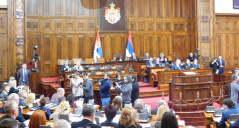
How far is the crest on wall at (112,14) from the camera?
17.1 m

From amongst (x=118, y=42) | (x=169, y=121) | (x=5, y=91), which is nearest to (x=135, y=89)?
(x=5, y=91)

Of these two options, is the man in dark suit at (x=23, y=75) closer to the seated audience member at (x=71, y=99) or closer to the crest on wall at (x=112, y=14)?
the seated audience member at (x=71, y=99)

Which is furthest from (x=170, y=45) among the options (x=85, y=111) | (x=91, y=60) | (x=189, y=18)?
(x=85, y=111)

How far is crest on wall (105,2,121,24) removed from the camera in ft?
56.1

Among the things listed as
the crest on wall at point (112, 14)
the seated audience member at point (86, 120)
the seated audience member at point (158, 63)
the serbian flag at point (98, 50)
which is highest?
the crest on wall at point (112, 14)

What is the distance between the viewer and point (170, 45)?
59.7 feet

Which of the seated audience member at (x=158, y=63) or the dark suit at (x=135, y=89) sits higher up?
the seated audience member at (x=158, y=63)

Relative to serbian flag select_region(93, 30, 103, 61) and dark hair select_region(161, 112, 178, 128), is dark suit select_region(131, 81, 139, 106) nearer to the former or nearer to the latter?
dark hair select_region(161, 112, 178, 128)

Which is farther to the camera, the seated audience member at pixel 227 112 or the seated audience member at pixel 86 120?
the seated audience member at pixel 227 112

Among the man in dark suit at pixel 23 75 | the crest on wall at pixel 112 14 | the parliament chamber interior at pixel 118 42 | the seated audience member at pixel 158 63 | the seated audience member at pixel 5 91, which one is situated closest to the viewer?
the seated audience member at pixel 5 91

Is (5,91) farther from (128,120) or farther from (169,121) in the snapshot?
(169,121)

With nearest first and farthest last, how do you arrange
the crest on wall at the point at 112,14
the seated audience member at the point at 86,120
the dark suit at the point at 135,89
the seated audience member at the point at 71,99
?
1. the seated audience member at the point at 86,120
2. the seated audience member at the point at 71,99
3. the dark suit at the point at 135,89
4. the crest on wall at the point at 112,14

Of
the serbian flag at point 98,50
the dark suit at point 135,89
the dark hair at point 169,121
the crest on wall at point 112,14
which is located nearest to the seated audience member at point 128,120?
the dark hair at point 169,121

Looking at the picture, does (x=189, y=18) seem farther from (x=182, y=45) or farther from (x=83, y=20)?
(x=83, y=20)
